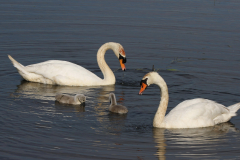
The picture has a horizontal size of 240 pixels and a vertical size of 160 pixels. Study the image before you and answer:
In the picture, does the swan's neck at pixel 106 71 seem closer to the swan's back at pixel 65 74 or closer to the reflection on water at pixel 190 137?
the swan's back at pixel 65 74

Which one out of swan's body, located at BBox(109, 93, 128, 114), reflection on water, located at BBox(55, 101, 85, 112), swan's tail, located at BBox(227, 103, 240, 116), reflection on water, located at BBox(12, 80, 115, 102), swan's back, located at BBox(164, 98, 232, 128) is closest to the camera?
swan's back, located at BBox(164, 98, 232, 128)

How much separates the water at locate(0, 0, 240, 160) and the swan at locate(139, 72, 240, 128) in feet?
0.57

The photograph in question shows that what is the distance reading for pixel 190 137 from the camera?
8664mm

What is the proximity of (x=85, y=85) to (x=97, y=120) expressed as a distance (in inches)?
134

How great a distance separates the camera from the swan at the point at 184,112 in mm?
9070

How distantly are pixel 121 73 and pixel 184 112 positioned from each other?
17.5 ft

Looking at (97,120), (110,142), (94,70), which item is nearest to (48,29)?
(94,70)

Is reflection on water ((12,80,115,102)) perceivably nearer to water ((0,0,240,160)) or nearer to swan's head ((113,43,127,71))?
water ((0,0,240,160))

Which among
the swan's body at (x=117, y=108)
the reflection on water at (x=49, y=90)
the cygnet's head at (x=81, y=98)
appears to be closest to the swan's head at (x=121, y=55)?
the reflection on water at (x=49, y=90)

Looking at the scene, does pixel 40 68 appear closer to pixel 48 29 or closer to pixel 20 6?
pixel 48 29

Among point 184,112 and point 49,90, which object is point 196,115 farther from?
point 49,90

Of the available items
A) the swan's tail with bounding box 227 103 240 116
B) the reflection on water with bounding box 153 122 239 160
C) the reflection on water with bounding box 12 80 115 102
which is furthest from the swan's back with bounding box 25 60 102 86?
the swan's tail with bounding box 227 103 240 116

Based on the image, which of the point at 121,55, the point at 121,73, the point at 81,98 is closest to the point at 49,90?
the point at 81,98

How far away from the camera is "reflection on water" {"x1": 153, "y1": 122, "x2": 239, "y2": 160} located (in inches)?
321
